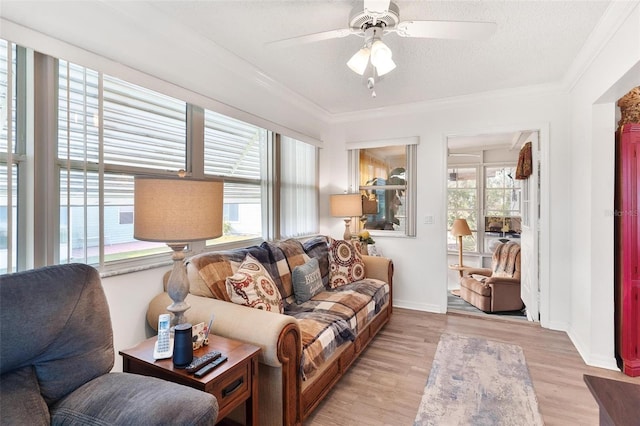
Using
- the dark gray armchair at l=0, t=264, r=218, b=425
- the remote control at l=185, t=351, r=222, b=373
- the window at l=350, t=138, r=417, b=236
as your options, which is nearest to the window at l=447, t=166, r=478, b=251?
the window at l=350, t=138, r=417, b=236

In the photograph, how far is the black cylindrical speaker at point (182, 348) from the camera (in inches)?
54.4

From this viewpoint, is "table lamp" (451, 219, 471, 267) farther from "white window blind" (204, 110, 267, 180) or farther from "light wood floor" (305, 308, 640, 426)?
"white window blind" (204, 110, 267, 180)

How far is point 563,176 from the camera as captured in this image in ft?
10.6

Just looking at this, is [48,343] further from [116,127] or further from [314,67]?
[314,67]

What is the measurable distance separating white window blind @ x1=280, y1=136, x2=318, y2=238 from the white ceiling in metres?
0.82

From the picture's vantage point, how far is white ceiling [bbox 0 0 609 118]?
182cm

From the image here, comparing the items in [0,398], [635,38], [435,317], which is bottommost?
[435,317]

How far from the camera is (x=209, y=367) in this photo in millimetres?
1372

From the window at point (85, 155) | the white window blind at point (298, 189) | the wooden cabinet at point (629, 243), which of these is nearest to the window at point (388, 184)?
the white window blind at point (298, 189)

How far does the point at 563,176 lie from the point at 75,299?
13.2ft

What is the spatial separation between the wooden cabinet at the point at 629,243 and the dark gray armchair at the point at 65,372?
3003mm

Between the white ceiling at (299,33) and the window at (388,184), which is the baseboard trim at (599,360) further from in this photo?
the white ceiling at (299,33)

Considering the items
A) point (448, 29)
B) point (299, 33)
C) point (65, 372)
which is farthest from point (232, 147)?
point (65, 372)

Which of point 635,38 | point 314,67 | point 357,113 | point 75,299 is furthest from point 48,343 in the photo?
point 357,113
